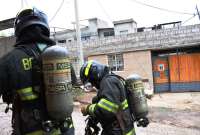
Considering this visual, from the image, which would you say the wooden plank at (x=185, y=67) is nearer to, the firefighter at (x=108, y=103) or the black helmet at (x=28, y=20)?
the firefighter at (x=108, y=103)

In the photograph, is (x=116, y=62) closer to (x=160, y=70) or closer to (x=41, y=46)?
(x=160, y=70)

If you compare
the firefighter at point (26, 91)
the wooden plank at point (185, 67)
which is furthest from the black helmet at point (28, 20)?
the wooden plank at point (185, 67)

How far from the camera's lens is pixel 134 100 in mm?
3557

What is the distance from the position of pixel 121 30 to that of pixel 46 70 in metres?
25.8

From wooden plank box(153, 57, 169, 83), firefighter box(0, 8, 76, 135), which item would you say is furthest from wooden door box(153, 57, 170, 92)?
firefighter box(0, 8, 76, 135)

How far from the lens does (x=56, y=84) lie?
244 centimetres

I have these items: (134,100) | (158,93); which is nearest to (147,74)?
(158,93)

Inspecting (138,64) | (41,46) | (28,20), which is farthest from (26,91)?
(138,64)

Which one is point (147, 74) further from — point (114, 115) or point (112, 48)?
point (114, 115)

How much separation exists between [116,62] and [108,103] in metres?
17.9

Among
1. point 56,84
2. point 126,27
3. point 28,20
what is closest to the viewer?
point 56,84

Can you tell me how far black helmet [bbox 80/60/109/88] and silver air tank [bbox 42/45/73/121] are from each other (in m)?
0.96

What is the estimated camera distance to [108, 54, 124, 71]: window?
20.7 metres

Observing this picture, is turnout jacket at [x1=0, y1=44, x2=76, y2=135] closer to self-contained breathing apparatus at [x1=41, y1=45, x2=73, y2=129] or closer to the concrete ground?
self-contained breathing apparatus at [x1=41, y1=45, x2=73, y2=129]
